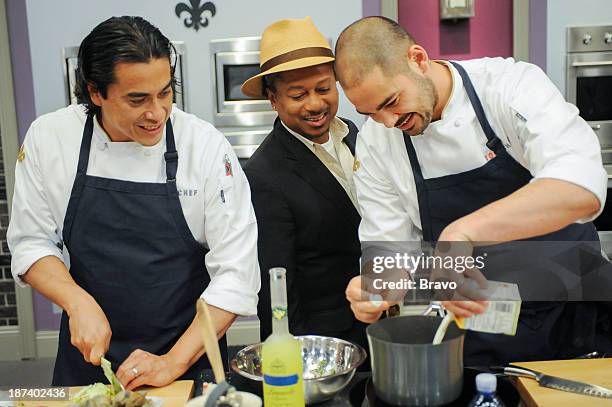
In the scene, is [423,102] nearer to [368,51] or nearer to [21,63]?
[368,51]

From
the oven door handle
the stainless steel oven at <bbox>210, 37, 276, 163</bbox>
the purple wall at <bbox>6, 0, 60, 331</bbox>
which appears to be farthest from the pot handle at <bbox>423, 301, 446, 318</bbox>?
the purple wall at <bbox>6, 0, 60, 331</bbox>

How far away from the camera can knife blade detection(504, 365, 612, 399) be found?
4.27ft

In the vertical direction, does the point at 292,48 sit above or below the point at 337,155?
above

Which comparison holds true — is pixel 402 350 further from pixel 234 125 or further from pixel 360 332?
Answer: pixel 234 125

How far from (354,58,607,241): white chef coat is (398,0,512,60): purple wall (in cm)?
239

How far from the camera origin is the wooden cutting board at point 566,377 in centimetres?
128

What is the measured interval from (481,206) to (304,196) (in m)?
0.60

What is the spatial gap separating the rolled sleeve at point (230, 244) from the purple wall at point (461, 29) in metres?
2.64

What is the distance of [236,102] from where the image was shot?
3.90m

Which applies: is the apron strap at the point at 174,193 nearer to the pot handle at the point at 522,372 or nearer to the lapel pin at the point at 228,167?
the lapel pin at the point at 228,167

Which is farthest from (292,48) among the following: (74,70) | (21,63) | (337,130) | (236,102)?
(21,63)

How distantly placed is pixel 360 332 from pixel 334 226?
364mm

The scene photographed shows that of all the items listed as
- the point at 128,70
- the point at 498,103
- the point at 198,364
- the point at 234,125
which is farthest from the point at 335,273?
the point at 234,125

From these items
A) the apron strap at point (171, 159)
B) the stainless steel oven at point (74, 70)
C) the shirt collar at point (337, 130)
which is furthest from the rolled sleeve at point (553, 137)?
the stainless steel oven at point (74, 70)
